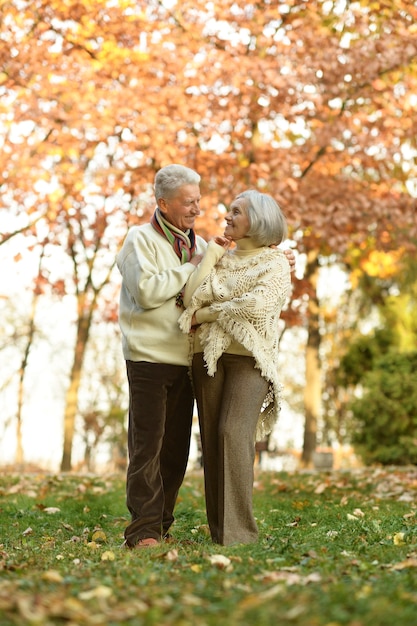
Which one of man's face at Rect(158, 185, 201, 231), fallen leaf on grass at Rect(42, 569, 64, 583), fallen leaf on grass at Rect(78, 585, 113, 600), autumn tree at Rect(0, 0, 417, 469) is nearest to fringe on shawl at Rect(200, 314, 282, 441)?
man's face at Rect(158, 185, 201, 231)

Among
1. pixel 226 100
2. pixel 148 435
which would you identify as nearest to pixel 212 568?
pixel 148 435

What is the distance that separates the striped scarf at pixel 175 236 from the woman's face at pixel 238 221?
0.98ft

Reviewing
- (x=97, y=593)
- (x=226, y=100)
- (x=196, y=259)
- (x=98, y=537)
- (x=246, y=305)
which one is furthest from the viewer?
(x=226, y=100)

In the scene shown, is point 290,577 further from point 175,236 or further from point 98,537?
point 98,537

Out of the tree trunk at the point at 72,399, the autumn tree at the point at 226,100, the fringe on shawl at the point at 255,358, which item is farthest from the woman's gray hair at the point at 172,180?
the tree trunk at the point at 72,399

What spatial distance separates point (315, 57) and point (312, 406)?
220 inches

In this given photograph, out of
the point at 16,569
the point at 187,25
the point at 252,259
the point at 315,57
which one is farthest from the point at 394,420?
the point at 16,569

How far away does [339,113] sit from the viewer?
12031 mm

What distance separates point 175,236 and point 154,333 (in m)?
0.58

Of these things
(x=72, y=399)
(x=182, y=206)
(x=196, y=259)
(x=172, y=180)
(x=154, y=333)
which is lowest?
(x=154, y=333)

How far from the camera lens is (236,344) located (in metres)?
5.02

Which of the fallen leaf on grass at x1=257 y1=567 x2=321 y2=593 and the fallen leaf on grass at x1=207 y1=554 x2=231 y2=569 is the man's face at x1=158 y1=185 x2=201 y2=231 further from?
the fallen leaf on grass at x1=257 y1=567 x2=321 y2=593

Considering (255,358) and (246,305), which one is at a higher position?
(246,305)

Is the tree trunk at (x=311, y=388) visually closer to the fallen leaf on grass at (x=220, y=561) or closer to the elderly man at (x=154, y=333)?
the elderly man at (x=154, y=333)
